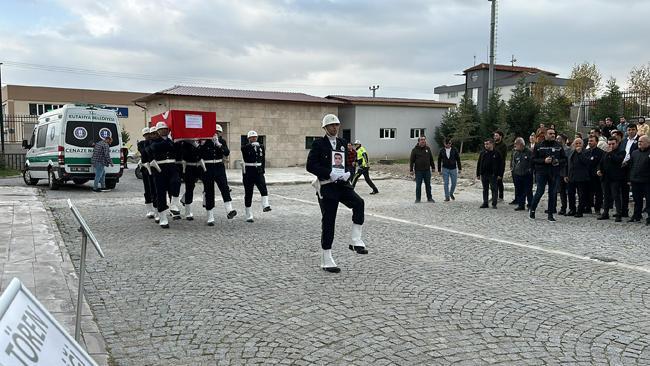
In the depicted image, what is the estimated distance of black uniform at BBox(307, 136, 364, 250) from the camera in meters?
6.82

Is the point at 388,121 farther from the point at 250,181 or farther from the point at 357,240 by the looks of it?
the point at 357,240

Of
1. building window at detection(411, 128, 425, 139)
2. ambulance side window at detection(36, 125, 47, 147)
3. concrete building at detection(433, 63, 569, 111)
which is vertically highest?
concrete building at detection(433, 63, 569, 111)

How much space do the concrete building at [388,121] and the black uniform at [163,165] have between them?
24.9 m

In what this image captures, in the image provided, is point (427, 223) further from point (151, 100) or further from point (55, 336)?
point (151, 100)

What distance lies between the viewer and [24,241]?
320 inches

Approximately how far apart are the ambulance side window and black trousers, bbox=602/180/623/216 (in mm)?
16987

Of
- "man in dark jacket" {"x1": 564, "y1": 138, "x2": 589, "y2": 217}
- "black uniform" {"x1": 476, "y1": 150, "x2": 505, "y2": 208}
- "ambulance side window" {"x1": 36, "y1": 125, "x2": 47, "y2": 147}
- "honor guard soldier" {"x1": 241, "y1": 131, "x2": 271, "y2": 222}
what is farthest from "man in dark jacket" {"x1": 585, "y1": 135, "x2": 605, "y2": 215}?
"ambulance side window" {"x1": 36, "y1": 125, "x2": 47, "y2": 147}

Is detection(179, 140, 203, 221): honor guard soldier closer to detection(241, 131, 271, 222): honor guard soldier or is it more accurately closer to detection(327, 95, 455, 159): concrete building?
detection(241, 131, 271, 222): honor guard soldier

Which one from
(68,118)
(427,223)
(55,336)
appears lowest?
(427,223)

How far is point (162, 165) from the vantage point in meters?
10.2

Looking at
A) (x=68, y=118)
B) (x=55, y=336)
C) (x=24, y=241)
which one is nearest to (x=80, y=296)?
(x=55, y=336)

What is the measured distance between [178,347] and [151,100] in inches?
1150

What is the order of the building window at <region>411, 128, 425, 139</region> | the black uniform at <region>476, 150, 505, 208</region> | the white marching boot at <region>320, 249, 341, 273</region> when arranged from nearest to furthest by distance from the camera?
1. the white marching boot at <region>320, 249, 341, 273</region>
2. the black uniform at <region>476, 150, 505, 208</region>
3. the building window at <region>411, 128, 425, 139</region>

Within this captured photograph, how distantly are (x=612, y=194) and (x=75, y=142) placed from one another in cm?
1525
